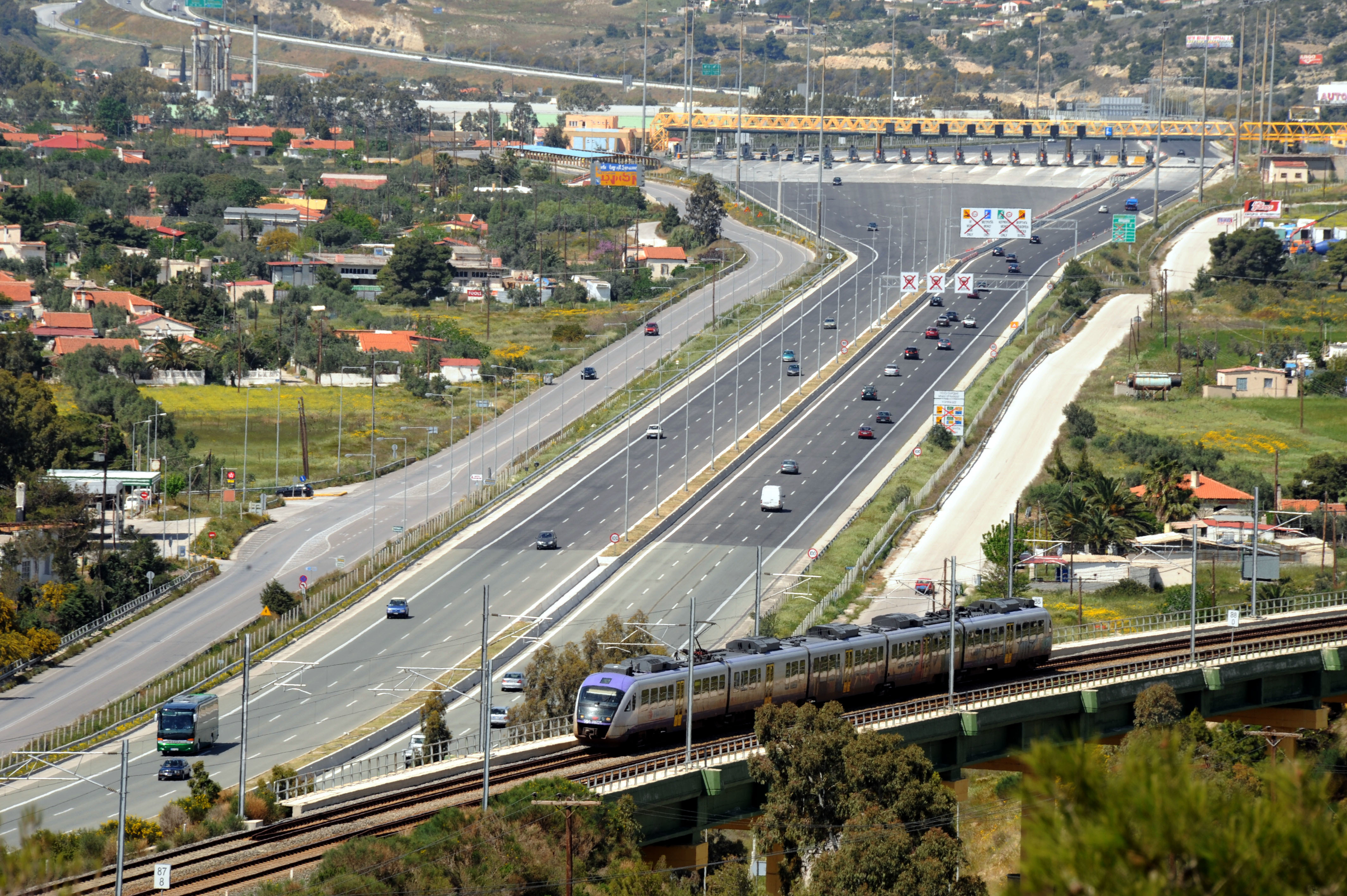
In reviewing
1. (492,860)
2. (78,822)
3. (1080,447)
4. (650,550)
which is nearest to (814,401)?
(1080,447)

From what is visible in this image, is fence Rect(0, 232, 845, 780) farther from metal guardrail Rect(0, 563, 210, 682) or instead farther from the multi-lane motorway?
metal guardrail Rect(0, 563, 210, 682)

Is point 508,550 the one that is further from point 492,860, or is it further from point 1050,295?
point 1050,295

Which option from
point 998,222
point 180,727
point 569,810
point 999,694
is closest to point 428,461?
point 180,727

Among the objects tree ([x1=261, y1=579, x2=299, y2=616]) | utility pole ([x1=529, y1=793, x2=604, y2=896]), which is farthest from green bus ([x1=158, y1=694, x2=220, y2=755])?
utility pole ([x1=529, y1=793, x2=604, y2=896])

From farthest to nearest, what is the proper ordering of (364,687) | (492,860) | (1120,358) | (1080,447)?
(1120,358)
(1080,447)
(364,687)
(492,860)

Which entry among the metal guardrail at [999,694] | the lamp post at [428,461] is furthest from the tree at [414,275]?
the metal guardrail at [999,694]

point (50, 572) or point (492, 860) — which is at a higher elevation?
point (492, 860)

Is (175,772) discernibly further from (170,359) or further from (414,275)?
(414,275)
